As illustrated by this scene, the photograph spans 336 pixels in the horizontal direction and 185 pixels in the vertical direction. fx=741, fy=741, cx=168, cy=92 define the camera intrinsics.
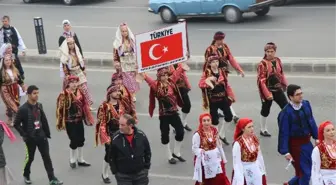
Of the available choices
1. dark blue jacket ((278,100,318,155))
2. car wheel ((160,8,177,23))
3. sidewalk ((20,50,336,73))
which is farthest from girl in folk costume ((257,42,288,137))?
car wheel ((160,8,177,23))

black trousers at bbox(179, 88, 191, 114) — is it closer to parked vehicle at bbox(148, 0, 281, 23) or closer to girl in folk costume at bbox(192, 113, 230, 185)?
girl in folk costume at bbox(192, 113, 230, 185)

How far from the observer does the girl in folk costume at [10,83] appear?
14102 millimetres

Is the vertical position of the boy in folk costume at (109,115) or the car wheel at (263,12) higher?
the car wheel at (263,12)

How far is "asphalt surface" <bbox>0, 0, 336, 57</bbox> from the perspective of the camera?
19.5 metres

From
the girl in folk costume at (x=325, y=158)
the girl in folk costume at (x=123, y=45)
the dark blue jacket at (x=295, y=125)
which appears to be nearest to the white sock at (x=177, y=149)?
the dark blue jacket at (x=295, y=125)

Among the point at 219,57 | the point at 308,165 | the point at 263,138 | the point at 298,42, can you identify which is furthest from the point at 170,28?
the point at 298,42

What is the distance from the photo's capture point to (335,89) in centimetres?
1532

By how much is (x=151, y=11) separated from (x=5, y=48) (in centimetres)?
1068

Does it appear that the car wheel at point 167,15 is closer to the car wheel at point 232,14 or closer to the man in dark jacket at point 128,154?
the car wheel at point 232,14

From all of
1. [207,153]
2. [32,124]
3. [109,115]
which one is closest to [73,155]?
[32,124]

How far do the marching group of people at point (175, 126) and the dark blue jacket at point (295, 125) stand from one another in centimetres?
1

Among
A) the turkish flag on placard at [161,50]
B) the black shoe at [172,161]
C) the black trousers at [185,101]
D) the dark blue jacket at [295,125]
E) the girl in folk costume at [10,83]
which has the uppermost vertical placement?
the turkish flag on placard at [161,50]

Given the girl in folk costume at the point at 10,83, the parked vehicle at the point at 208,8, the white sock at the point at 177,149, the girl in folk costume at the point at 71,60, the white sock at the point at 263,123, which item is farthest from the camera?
the parked vehicle at the point at 208,8

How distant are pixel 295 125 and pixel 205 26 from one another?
1305 cm
